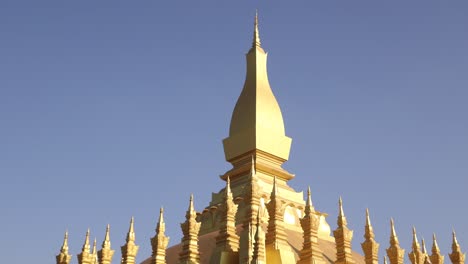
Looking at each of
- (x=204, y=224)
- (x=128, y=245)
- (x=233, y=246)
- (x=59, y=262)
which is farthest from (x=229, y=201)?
(x=59, y=262)

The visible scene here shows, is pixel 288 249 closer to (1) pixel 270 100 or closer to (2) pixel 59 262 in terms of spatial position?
(2) pixel 59 262

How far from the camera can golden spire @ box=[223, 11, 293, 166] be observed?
25.5 metres

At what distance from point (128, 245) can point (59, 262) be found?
4.17 meters

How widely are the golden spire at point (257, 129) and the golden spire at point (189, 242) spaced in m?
7.34

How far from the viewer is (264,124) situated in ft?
85.5

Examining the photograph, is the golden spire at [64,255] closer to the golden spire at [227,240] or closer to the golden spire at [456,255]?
the golden spire at [227,240]

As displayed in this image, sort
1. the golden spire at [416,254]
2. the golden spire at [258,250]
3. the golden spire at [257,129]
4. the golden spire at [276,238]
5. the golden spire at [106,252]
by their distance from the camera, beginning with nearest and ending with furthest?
the golden spire at [258,250] < the golden spire at [276,238] < the golden spire at [106,252] < the golden spire at [416,254] < the golden spire at [257,129]

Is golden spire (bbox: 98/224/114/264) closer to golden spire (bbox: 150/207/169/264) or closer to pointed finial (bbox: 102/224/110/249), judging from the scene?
pointed finial (bbox: 102/224/110/249)

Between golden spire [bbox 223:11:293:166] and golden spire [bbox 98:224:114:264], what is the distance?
732cm

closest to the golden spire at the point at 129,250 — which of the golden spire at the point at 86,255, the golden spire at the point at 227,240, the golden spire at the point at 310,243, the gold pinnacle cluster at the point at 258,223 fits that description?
the gold pinnacle cluster at the point at 258,223

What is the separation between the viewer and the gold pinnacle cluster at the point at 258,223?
16953mm

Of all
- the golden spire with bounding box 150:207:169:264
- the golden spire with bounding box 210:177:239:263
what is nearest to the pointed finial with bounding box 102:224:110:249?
the golden spire with bounding box 150:207:169:264

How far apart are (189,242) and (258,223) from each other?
3.38 meters

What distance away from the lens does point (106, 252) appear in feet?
65.7
